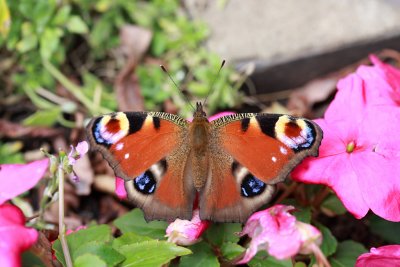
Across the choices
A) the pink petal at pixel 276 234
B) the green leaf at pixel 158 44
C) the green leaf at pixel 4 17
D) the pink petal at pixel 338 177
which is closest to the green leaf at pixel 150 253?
the pink petal at pixel 276 234

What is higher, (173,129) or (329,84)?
(173,129)

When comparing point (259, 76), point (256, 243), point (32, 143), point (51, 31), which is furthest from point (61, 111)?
point (256, 243)

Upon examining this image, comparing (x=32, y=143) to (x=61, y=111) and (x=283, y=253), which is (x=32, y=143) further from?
(x=283, y=253)

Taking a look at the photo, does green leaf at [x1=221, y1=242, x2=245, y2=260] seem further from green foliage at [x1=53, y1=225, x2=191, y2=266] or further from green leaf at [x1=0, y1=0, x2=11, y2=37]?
green leaf at [x1=0, y1=0, x2=11, y2=37]

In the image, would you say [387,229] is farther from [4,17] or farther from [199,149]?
[4,17]

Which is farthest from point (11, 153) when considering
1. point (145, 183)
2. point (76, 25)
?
point (145, 183)

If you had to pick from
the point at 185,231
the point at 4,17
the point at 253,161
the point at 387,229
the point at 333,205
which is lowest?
the point at 387,229

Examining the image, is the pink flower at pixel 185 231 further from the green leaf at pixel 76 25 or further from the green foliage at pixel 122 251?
the green leaf at pixel 76 25

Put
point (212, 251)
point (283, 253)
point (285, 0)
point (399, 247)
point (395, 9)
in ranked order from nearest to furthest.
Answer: point (283, 253), point (399, 247), point (212, 251), point (395, 9), point (285, 0)
